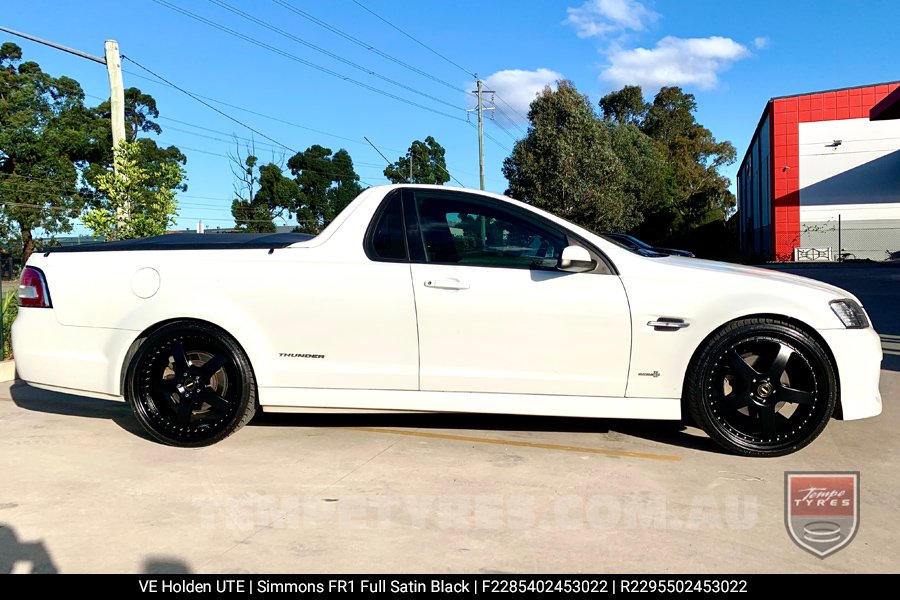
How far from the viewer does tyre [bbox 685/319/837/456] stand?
4168 millimetres

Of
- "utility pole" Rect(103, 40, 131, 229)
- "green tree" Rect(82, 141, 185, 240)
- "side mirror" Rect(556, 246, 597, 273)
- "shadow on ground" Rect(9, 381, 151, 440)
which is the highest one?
"utility pole" Rect(103, 40, 131, 229)

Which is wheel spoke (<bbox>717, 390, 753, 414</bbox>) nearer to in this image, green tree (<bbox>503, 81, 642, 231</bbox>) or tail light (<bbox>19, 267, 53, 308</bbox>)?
tail light (<bbox>19, 267, 53, 308</bbox>)

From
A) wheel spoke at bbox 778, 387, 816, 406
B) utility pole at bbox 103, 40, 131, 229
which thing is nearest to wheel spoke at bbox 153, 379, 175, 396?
wheel spoke at bbox 778, 387, 816, 406

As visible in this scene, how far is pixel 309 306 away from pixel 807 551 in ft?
9.84

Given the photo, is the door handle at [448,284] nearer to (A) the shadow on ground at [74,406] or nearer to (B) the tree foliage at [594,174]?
(A) the shadow on ground at [74,406]

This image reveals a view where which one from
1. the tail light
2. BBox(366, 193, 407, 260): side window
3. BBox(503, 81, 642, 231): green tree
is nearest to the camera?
BBox(366, 193, 407, 260): side window

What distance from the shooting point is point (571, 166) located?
39656 millimetres

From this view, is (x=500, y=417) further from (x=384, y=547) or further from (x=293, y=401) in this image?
(x=384, y=547)

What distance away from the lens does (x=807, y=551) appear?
3086mm

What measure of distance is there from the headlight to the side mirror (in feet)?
4.83

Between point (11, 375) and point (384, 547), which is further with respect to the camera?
point (11, 375)

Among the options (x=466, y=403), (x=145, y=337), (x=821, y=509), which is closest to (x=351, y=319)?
(x=466, y=403)

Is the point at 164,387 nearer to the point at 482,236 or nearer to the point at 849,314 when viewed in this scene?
the point at 482,236
